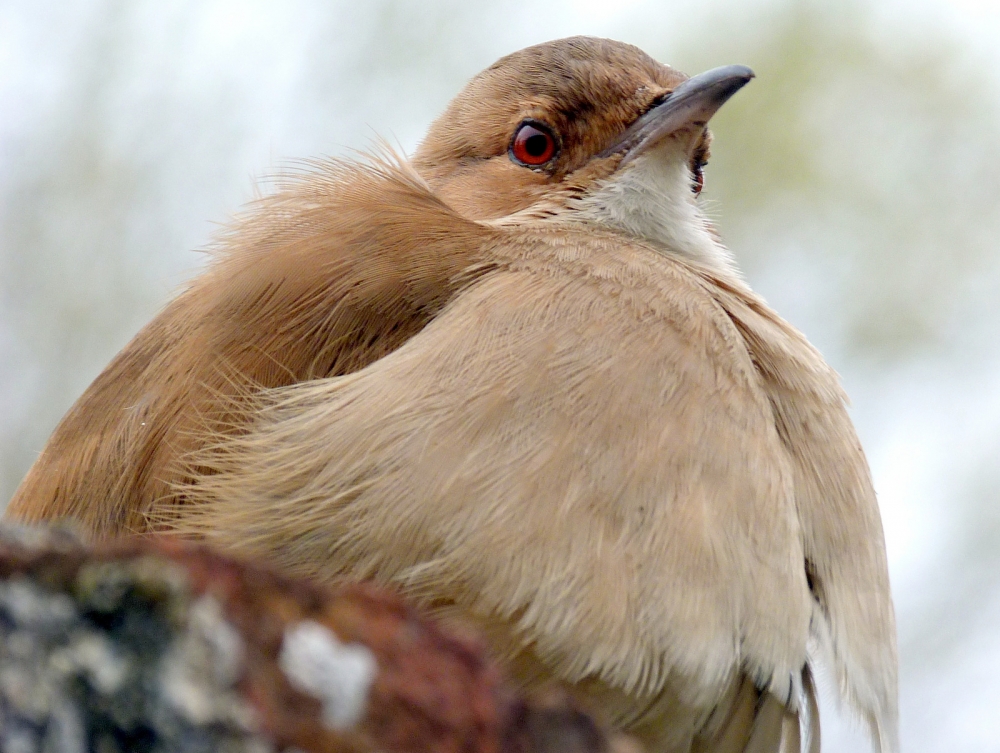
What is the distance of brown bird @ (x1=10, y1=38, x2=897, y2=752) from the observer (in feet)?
9.12

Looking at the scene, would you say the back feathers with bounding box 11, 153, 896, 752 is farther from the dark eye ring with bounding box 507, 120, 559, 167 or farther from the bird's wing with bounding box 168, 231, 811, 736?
the dark eye ring with bounding box 507, 120, 559, 167

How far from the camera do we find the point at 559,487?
2824mm

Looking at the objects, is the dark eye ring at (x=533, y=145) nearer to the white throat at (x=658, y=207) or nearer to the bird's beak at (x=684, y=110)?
the bird's beak at (x=684, y=110)

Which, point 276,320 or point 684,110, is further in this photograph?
point 684,110

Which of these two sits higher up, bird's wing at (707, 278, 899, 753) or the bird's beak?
the bird's beak

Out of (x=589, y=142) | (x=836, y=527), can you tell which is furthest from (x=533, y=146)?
(x=836, y=527)

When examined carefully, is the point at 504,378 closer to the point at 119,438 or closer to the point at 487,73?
the point at 119,438

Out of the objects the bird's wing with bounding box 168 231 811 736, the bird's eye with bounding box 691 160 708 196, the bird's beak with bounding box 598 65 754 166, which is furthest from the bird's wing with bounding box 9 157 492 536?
the bird's eye with bounding box 691 160 708 196

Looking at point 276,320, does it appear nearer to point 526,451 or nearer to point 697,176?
point 526,451

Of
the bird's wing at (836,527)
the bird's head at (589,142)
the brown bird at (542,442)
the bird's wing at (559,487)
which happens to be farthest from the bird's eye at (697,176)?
the bird's wing at (559,487)

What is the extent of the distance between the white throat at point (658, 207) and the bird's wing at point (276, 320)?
2.06ft

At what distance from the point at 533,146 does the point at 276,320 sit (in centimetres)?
140

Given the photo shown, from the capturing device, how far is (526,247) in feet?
11.5

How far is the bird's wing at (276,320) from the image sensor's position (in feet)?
11.0
